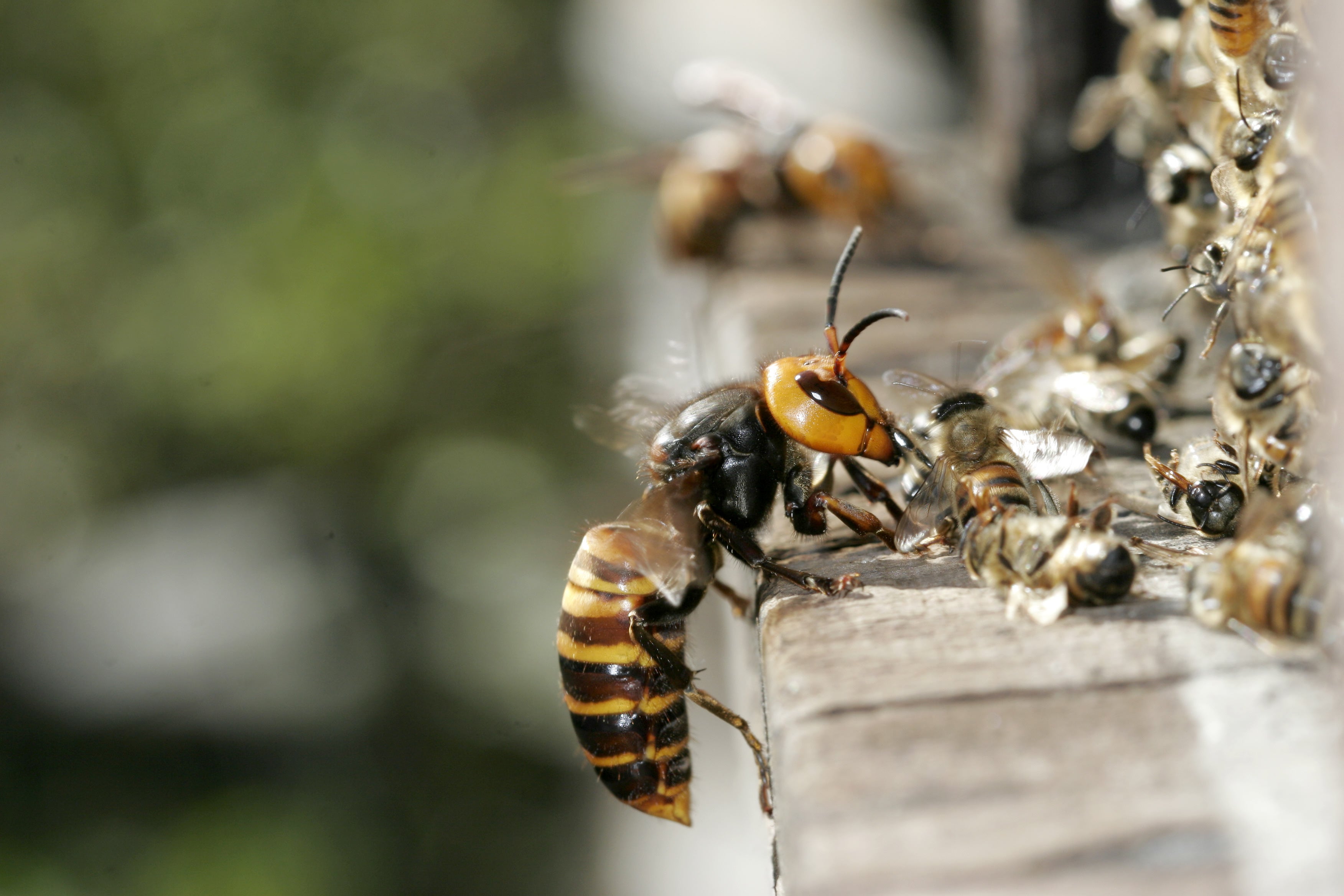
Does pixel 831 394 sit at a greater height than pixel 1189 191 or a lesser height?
lesser

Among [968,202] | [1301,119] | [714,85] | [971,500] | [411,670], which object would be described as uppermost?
[714,85]

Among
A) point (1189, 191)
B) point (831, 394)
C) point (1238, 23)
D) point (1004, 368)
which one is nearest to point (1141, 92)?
point (1189, 191)

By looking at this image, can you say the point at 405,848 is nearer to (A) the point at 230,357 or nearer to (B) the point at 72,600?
(B) the point at 72,600

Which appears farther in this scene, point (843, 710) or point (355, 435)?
point (355, 435)

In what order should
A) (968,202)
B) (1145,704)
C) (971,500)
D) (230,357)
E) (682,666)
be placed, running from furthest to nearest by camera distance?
1. (230,357)
2. (968,202)
3. (682,666)
4. (971,500)
5. (1145,704)

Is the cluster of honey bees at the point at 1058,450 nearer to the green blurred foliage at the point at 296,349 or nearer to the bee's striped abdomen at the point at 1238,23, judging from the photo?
the bee's striped abdomen at the point at 1238,23

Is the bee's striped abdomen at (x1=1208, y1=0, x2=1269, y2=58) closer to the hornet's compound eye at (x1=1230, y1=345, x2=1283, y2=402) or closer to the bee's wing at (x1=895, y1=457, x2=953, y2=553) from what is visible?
the hornet's compound eye at (x1=1230, y1=345, x2=1283, y2=402)

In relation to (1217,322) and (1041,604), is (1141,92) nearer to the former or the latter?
(1217,322)

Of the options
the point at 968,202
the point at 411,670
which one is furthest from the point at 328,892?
the point at 968,202
